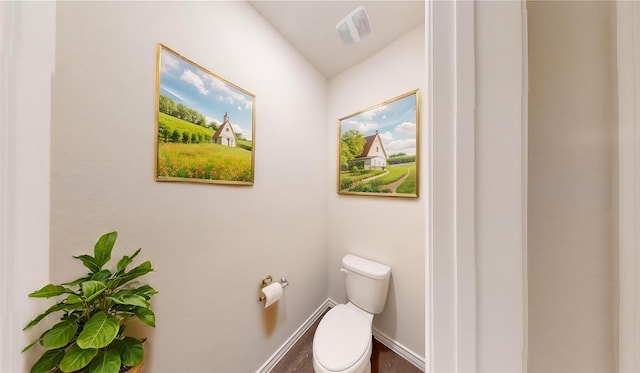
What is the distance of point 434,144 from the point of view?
0.26 metres

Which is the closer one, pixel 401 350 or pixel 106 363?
pixel 106 363

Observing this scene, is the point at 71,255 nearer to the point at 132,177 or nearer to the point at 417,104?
the point at 132,177

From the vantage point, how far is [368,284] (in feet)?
4.18

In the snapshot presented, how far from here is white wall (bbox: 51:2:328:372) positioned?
59cm

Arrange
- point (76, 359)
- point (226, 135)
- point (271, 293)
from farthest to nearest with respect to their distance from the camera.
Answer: point (271, 293)
point (226, 135)
point (76, 359)

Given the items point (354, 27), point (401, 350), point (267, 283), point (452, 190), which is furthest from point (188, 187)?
point (401, 350)

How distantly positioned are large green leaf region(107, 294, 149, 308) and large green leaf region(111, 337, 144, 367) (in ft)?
0.49

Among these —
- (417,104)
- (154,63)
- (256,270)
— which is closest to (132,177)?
(154,63)

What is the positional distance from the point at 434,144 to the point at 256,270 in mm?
1157

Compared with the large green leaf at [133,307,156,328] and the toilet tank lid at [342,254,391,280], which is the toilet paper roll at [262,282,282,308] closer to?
the toilet tank lid at [342,254,391,280]

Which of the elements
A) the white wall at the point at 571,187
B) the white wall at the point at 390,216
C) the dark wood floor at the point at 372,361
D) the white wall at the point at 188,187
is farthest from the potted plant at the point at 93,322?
the white wall at the point at 390,216

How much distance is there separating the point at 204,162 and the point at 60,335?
0.64 metres

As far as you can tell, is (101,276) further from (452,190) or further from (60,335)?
(452,190)

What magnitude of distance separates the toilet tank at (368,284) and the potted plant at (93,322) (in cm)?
111
